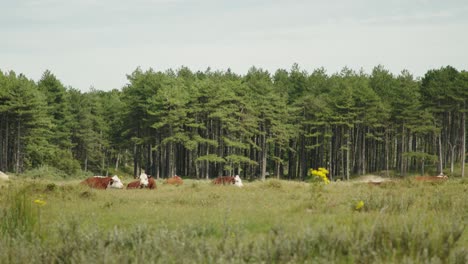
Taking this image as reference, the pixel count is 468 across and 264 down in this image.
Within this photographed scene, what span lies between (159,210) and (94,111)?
259ft

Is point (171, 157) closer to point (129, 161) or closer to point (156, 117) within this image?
point (156, 117)

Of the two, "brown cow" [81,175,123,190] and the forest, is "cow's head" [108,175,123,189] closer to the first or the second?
"brown cow" [81,175,123,190]

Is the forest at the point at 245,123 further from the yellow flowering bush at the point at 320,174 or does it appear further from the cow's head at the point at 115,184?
the yellow flowering bush at the point at 320,174

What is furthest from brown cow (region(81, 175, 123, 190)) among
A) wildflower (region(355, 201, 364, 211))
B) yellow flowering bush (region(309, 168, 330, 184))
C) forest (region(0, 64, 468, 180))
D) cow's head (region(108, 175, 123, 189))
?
forest (region(0, 64, 468, 180))

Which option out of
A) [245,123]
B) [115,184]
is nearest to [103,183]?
[115,184]

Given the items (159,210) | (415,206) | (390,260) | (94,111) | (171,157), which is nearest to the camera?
(390,260)

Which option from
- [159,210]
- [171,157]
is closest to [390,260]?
[159,210]

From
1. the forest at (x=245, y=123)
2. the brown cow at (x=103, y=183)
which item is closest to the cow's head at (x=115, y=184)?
the brown cow at (x=103, y=183)

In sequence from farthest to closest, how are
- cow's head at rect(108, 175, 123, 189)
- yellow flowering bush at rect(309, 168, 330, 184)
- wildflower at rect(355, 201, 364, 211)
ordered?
cow's head at rect(108, 175, 123, 189) → yellow flowering bush at rect(309, 168, 330, 184) → wildflower at rect(355, 201, 364, 211)

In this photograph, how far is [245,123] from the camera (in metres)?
63.6

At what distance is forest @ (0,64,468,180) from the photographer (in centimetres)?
6162

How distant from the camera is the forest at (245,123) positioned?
6162 cm

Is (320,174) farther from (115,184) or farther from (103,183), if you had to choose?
(103,183)

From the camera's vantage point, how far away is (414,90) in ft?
237
